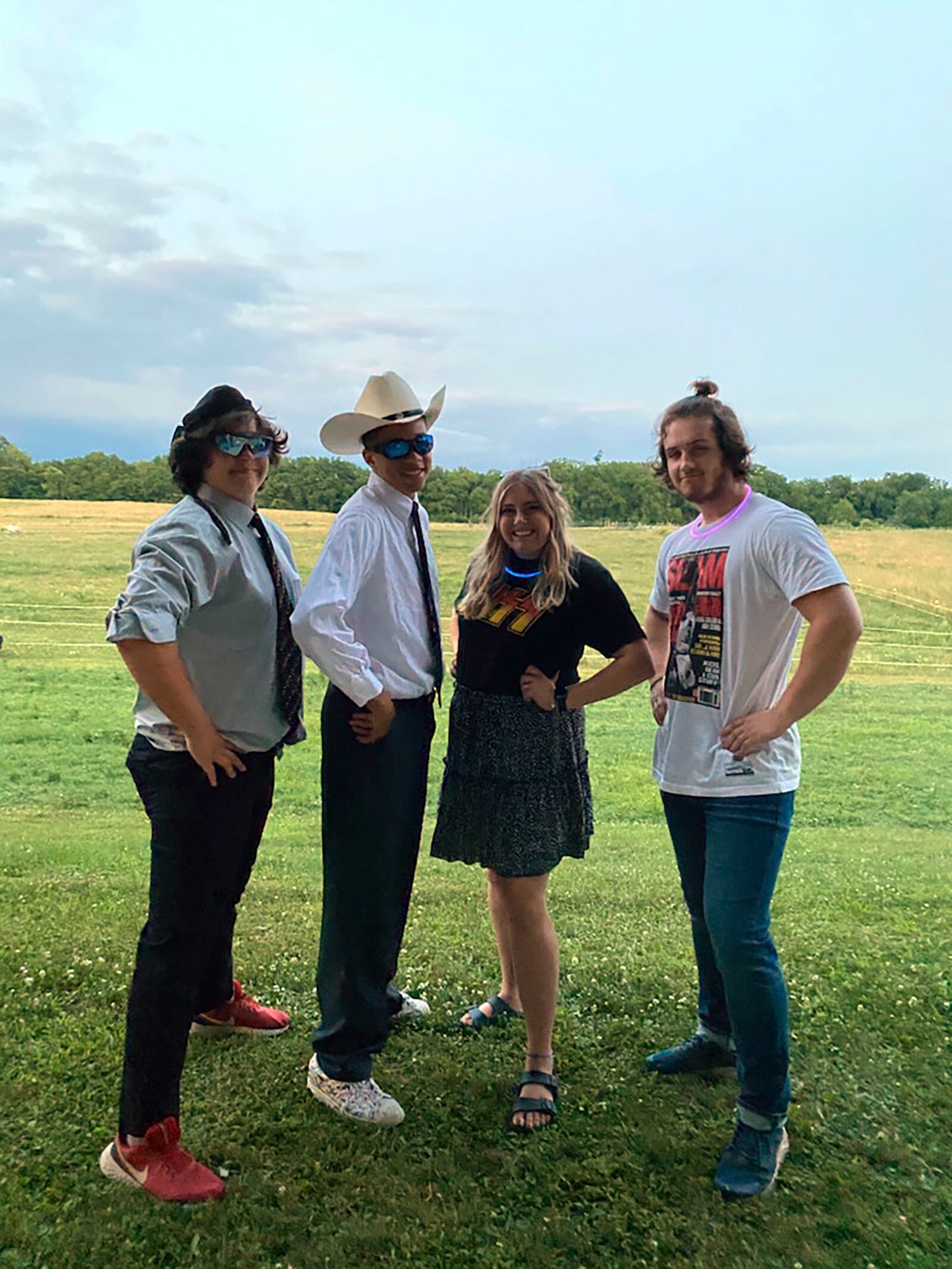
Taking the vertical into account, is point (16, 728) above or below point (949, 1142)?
below

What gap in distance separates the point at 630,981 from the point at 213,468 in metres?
2.58

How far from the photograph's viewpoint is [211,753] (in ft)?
8.23

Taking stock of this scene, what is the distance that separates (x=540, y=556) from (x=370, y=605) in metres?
0.53

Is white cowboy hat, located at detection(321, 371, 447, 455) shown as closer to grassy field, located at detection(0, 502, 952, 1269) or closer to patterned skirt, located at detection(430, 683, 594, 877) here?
patterned skirt, located at detection(430, 683, 594, 877)

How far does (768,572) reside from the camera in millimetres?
2588

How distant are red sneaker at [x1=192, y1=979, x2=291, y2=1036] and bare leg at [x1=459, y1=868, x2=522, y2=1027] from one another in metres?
0.65

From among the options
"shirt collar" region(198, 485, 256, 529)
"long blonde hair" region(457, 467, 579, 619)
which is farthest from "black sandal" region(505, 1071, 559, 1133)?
"shirt collar" region(198, 485, 256, 529)

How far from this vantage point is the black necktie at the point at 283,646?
278 cm

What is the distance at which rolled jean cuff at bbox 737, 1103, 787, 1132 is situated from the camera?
2.59 metres

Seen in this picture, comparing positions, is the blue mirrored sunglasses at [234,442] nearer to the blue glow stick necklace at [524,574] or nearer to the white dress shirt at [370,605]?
the white dress shirt at [370,605]

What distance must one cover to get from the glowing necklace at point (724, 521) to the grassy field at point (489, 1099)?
1715 millimetres

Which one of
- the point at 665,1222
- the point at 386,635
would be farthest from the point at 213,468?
the point at 665,1222

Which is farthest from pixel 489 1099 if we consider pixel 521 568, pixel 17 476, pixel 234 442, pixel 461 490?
pixel 17 476

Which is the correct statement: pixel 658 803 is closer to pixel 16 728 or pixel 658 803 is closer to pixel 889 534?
pixel 16 728
